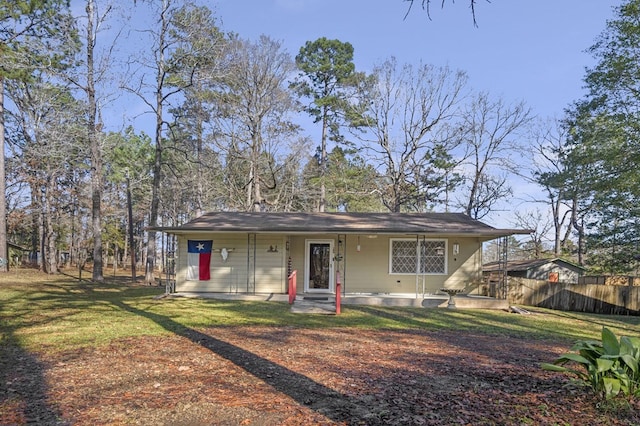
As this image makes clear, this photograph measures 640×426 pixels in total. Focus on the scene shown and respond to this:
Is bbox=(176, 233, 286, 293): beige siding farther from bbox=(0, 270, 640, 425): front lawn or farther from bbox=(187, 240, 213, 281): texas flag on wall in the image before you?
bbox=(0, 270, 640, 425): front lawn

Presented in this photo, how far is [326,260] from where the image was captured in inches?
559

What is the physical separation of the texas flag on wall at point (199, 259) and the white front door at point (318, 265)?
3.28 m

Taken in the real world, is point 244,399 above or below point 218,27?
below

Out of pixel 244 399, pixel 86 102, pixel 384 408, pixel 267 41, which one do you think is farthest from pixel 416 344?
pixel 267 41

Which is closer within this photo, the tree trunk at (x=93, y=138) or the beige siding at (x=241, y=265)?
the beige siding at (x=241, y=265)

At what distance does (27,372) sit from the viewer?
4598 millimetres

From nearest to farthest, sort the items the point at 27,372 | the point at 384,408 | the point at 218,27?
the point at 384,408
the point at 27,372
the point at 218,27

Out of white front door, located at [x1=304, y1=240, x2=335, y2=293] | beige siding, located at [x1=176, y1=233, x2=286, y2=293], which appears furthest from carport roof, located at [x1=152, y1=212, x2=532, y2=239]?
white front door, located at [x1=304, y1=240, x2=335, y2=293]

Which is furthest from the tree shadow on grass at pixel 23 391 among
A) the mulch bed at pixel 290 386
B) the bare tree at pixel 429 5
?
the bare tree at pixel 429 5

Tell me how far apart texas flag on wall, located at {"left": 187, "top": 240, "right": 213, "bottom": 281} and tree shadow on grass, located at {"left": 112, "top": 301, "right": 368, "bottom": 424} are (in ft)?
23.1

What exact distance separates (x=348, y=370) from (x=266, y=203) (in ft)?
69.6

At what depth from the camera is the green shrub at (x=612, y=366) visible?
336 cm

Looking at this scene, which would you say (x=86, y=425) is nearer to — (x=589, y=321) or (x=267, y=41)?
(x=589, y=321)

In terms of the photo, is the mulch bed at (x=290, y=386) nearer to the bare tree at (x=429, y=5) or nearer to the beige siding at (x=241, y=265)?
the bare tree at (x=429, y=5)
